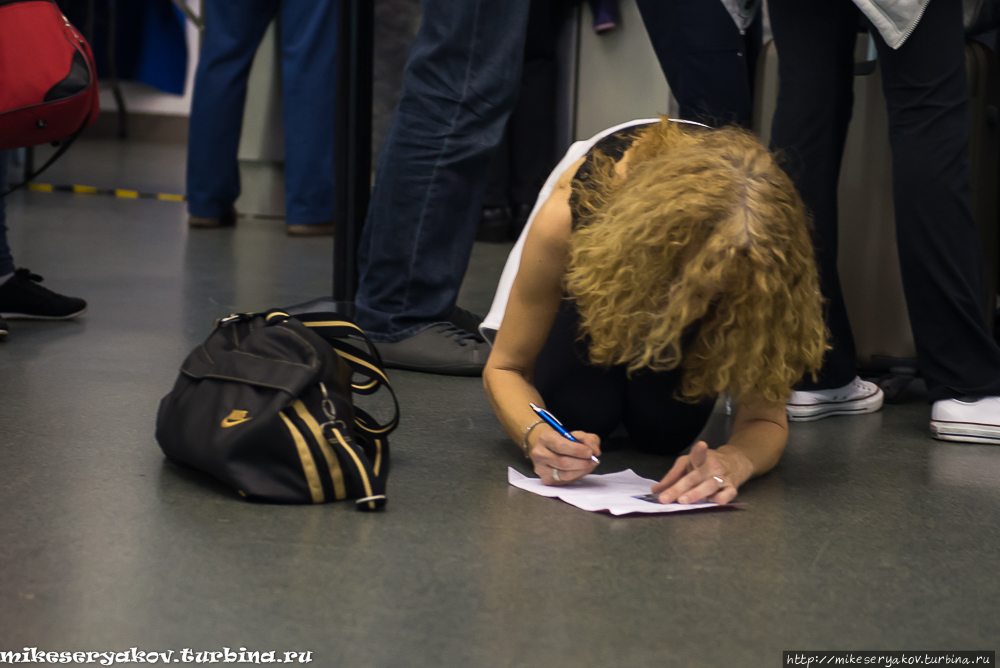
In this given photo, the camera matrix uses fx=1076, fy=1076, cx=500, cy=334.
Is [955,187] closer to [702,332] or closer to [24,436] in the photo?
[702,332]

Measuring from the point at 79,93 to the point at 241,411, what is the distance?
1036 millimetres

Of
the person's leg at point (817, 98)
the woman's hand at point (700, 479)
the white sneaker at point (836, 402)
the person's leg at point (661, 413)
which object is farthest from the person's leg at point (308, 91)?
the woman's hand at point (700, 479)

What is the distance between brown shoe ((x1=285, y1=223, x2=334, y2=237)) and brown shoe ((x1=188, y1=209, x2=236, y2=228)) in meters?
0.28

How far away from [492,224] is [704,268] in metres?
2.87

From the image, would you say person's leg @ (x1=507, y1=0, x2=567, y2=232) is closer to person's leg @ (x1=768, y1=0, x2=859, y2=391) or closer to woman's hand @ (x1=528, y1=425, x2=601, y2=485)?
person's leg @ (x1=768, y1=0, x2=859, y2=391)

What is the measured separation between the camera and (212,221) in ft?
13.2

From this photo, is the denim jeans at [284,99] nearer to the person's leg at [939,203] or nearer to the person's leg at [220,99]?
the person's leg at [220,99]

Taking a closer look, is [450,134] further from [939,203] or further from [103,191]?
[103,191]

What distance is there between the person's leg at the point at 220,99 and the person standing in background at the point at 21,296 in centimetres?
173

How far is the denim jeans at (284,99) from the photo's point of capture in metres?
3.82

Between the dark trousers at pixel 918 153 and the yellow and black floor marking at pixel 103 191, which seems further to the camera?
the yellow and black floor marking at pixel 103 191

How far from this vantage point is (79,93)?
1.97m

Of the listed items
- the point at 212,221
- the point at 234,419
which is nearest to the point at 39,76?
the point at 234,419

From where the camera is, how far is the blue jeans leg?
6.31 ft
